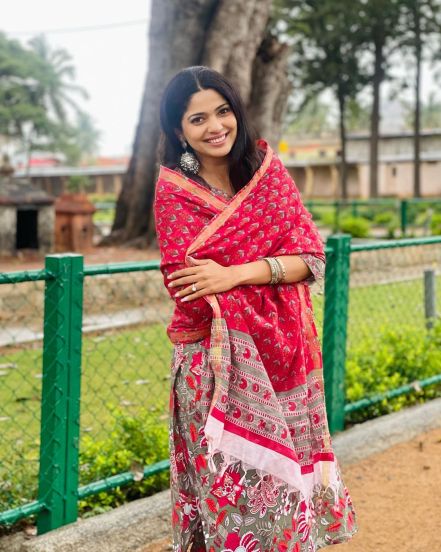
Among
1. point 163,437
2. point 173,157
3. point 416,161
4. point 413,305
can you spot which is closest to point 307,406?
point 173,157

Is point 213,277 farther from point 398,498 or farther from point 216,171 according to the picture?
point 398,498

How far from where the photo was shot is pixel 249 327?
6.87ft

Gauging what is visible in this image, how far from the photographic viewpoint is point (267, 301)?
84.4 inches

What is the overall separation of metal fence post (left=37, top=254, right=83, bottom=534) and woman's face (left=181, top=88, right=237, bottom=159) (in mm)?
883

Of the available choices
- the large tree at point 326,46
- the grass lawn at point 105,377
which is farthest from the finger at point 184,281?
the large tree at point 326,46

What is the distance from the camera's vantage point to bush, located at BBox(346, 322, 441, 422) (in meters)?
4.55

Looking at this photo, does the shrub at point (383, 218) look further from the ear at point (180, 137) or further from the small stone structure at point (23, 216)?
the ear at point (180, 137)

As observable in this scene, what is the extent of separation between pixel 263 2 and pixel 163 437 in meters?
8.48

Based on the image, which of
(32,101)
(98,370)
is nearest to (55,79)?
(32,101)

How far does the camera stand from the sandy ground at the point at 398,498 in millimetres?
3008

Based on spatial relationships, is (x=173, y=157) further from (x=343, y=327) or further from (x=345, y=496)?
(x=343, y=327)

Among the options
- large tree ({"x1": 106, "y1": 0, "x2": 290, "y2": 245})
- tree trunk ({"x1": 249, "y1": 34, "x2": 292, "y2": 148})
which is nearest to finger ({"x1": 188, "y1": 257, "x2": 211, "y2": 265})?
large tree ({"x1": 106, "y1": 0, "x2": 290, "y2": 245})

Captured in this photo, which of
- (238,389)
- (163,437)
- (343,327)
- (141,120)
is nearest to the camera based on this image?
(238,389)

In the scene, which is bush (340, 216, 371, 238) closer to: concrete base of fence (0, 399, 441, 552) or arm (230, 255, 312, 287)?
concrete base of fence (0, 399, 441, 552)
